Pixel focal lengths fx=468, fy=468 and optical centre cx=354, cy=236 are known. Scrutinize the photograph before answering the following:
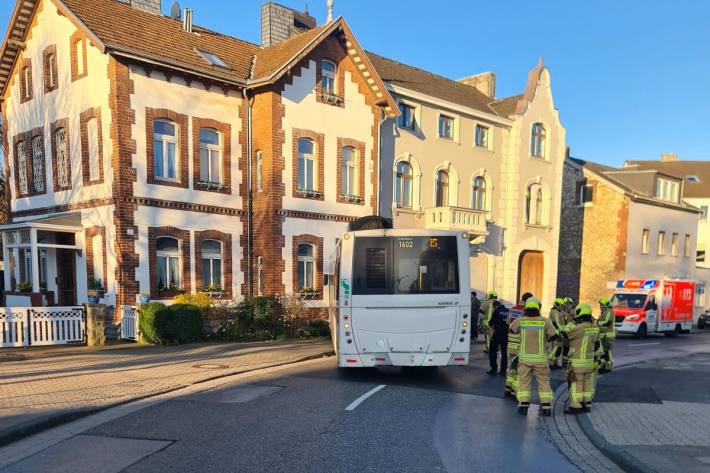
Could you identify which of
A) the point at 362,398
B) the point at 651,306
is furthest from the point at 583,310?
the point at 651,306

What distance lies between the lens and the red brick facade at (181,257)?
1438 cm

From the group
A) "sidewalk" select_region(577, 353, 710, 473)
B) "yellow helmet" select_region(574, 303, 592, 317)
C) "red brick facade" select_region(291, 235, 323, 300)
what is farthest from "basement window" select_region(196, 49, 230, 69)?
"sidewalk" select_region(577, 353, 710, 473)

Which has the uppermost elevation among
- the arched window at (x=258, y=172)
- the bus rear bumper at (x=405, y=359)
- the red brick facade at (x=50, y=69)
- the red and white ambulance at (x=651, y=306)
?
the red brick facade at (x=50, y=69)

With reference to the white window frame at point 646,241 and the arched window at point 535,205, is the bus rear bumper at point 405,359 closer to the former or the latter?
the arched window at point 535,205

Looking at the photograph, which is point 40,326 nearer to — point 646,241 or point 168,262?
point 168,262

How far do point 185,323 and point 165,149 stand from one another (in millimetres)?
5634

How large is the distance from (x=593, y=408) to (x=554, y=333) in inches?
62.9

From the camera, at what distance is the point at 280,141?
16.0 m

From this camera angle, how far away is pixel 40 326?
12641mm

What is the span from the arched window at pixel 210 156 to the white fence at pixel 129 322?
15.4ft

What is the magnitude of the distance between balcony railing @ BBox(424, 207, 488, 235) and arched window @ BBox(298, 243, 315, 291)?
5.70 m

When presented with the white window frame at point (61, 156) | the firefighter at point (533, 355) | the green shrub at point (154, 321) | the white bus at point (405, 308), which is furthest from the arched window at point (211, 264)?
the firefighter at point (533, 355)

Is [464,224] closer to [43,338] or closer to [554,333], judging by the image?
[554,333]

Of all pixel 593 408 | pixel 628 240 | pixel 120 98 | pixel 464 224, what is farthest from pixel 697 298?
pixel 120 98
